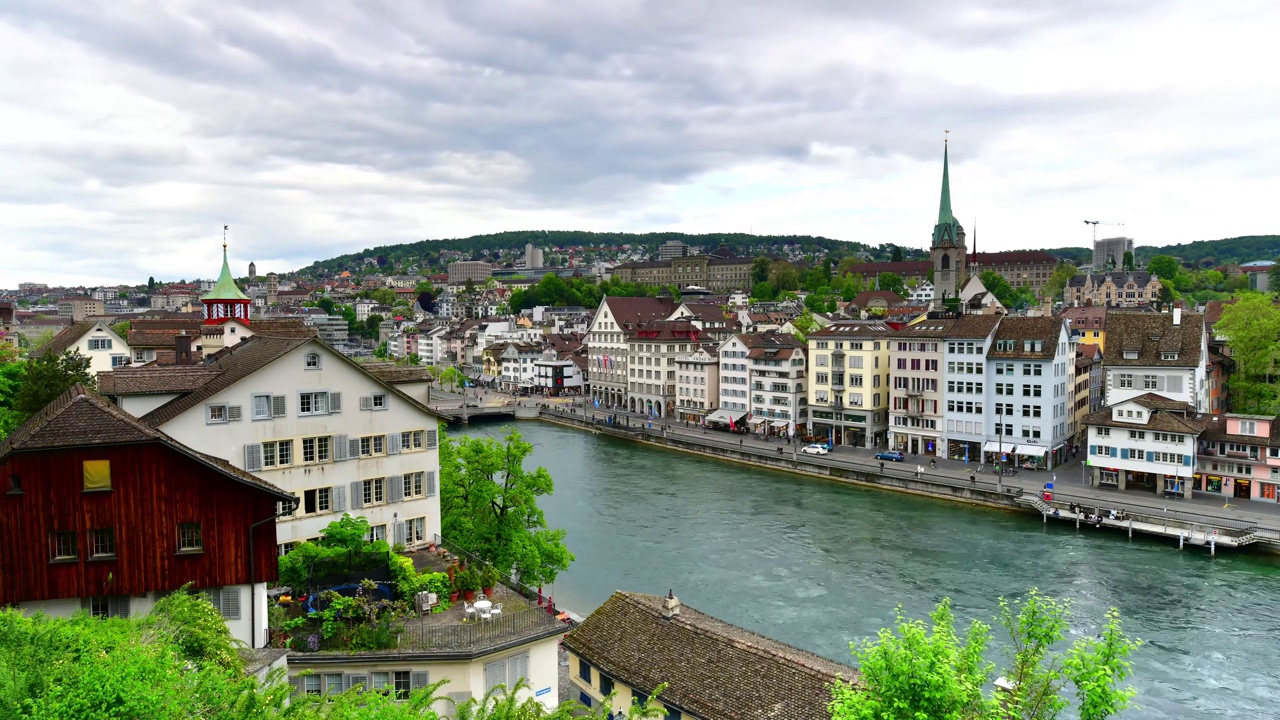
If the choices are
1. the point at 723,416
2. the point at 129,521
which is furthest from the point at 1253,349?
the point at 129,521

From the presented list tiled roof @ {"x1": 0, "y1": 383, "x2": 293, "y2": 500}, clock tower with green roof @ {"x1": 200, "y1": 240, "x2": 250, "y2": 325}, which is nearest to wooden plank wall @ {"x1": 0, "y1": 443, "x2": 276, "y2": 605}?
tiled roof @ {"x1": 0, "y1": 383, "x2": 293, "y2": 500}

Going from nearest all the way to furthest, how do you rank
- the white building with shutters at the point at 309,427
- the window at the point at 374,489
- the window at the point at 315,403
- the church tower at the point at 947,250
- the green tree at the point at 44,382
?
the white building with shutters at the point at 309,427
the window at the point at 315,403
the window at the point at 374,489
the green tree at the point at 44,382
the church tower at the point at 947,250

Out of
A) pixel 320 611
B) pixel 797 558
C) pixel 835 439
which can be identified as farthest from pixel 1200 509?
pixel 320 611

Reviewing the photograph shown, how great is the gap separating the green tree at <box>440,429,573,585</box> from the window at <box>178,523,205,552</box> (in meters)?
11.9

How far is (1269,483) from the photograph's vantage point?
4738 centimetres

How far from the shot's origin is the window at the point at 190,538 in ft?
55.3

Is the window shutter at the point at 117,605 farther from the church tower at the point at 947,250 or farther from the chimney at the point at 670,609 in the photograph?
the church tower at the point at 947,250

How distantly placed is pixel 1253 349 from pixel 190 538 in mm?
70929

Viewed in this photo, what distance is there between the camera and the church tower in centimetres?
15112

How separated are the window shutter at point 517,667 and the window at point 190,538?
22.1ft

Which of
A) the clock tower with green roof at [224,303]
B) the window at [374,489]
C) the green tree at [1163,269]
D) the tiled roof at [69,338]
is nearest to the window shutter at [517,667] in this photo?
the window at [374,489]

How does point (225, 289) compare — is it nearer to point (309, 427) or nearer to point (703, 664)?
point (309, 427)

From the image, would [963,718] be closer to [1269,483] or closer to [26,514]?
[26,514]

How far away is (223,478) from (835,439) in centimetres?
6162
